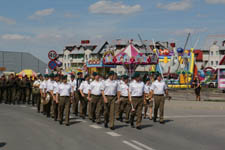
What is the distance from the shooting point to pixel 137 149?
27.8 ft

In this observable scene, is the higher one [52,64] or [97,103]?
[52,64]

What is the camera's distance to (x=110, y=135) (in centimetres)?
1059

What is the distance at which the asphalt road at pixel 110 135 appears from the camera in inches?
350

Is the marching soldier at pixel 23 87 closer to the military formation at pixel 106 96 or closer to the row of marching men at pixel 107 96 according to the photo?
the military formation at pixel 106 96

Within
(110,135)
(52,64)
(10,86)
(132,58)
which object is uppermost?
(132,58)

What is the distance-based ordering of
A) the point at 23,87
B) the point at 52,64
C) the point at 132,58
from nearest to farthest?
the point at 52,64 → the point at 23,87 → the point at 132,58

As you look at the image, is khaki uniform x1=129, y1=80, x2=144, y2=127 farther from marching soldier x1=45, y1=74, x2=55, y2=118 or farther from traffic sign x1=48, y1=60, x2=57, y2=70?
traffic sign x1=48, y1=60, x2=57, y2=70

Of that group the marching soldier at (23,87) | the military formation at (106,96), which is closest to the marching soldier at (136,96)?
the military formation at (106,96)

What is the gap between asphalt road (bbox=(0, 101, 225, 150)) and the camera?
890cm

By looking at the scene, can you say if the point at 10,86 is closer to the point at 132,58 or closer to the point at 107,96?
the point at 107,96

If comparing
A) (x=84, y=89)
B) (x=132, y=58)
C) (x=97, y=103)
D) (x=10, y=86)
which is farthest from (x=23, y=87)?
(x=132, y=58)

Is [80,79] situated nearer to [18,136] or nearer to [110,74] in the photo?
[110,74]

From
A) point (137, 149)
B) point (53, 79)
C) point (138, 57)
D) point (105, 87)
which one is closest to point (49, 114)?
point (53, 79)

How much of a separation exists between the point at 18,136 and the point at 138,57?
32.5 metres
